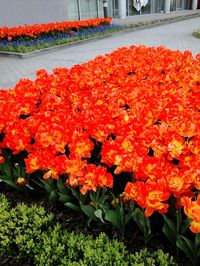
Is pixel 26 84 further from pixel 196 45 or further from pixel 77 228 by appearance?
pixel 196 45

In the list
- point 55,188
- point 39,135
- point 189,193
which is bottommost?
point 55,188

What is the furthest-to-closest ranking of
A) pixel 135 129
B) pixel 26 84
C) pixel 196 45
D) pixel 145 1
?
1. pixel 145 1
2. pixel 196 45
3. pixel 26 84
4. pixel 135 129

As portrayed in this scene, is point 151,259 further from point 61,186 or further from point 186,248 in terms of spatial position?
point 61,186

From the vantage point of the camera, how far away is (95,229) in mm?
2453

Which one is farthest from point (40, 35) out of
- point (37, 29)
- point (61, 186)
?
point (61, 186)

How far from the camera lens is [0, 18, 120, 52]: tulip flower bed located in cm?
1328

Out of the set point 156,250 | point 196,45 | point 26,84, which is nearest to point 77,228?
point 156,250

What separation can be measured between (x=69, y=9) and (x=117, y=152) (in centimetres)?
2136

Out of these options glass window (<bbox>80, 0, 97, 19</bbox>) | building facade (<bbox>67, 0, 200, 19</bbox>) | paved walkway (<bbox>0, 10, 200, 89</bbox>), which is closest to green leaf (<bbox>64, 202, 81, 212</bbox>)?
paved walkway (<bbox>0, 10, 200, 89</bbox>)

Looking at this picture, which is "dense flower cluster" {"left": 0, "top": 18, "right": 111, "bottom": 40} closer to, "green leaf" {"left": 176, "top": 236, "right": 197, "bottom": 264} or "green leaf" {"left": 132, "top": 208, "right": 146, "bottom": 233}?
"green leaf" {"left": 132, "top": 208, "right": 146, "bottom": 233}

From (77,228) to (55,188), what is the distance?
37cm

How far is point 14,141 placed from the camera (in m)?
2.68

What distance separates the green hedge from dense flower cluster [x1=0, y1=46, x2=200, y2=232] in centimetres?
30

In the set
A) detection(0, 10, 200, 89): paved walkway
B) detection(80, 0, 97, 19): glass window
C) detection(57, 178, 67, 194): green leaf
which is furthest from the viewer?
detection(80, 0, 97, 19): glass window
